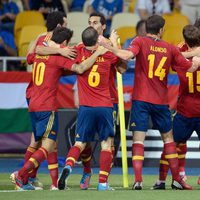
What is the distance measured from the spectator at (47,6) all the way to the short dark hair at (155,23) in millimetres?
9788

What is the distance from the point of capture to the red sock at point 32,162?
1372 centimetres

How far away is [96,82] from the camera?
13688 mm

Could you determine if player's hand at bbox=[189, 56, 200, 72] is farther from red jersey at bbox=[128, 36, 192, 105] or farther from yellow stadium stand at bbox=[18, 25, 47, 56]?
yellow stadium stand at bbox=[18, 25, 47, 56]

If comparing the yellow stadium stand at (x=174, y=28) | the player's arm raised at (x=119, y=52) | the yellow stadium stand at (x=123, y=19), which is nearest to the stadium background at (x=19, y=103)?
the yellow stadium stand at (x=174, y=28)

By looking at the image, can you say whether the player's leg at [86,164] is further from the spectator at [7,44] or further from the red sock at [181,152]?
the spectator at [7,44]

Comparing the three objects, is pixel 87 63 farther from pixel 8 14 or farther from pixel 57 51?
pixel 8 14

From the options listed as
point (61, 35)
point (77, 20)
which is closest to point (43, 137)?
point (61, 35)

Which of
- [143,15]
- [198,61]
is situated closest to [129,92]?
[143,15]

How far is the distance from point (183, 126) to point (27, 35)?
8178 mm

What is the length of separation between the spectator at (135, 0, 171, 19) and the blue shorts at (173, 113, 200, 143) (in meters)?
8.77

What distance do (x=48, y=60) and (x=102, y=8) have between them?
9.77 meters

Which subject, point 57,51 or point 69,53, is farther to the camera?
point 57,51

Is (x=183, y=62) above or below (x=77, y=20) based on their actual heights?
above

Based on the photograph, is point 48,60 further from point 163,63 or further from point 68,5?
point 68,5
